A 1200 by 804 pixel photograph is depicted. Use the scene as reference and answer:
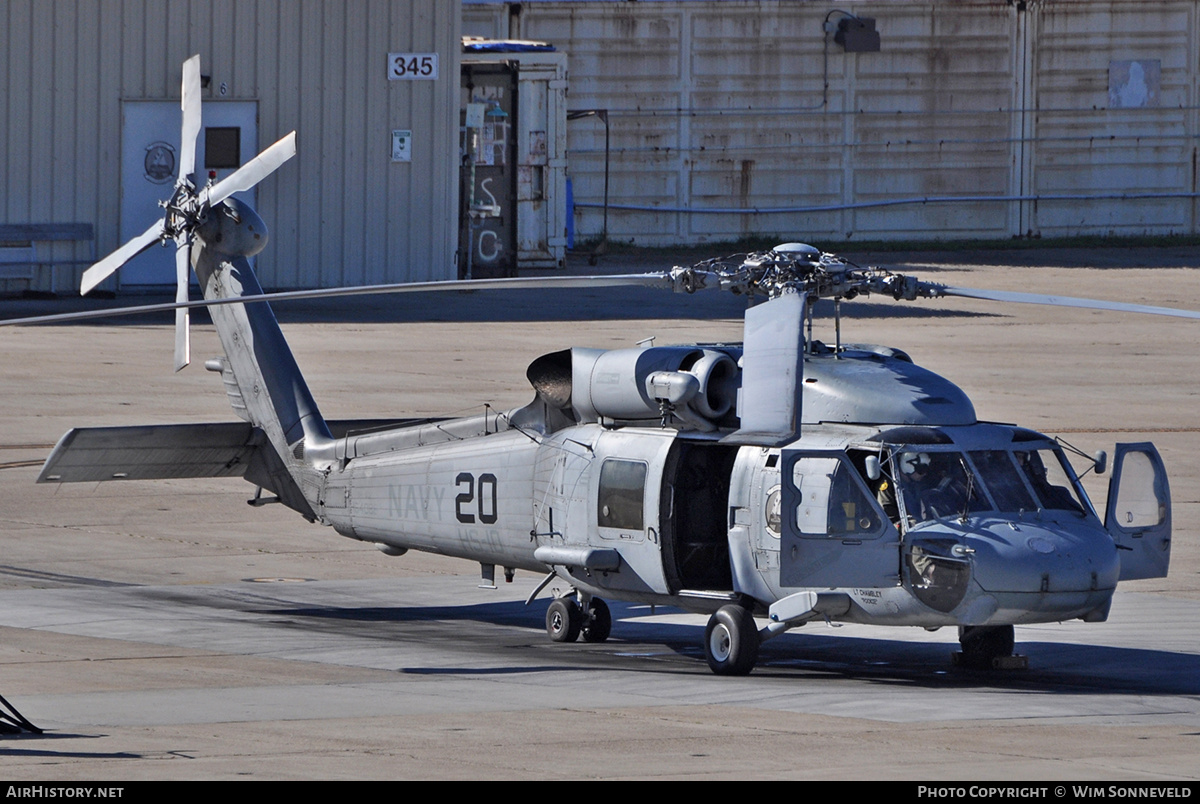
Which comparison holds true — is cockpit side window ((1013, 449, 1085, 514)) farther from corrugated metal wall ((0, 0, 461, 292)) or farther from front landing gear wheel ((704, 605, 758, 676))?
corrugated metal wall ((0, 0, 461, 292))

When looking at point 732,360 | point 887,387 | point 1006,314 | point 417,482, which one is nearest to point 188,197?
point 417,482

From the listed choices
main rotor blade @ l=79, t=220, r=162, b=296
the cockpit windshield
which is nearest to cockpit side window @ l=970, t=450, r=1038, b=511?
the cockpit windshield

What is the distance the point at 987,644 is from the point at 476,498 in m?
4.11

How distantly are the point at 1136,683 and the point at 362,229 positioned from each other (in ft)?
83.1

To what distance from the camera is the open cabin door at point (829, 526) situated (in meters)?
12.2

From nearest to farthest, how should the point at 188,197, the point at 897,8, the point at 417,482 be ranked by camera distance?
the point at 417,482
the point at 188,197
the point at 897,8

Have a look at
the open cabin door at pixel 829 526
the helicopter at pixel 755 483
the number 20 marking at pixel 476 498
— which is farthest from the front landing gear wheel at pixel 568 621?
the open cabin door at pixel 829 526

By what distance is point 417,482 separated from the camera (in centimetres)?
1511

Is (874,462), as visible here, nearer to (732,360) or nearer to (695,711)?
(732,360)

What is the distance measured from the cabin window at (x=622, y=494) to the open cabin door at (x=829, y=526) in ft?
4.17

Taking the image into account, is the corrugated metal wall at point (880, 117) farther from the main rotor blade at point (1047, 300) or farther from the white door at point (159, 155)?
the main rotor blade at point (1047, 300)

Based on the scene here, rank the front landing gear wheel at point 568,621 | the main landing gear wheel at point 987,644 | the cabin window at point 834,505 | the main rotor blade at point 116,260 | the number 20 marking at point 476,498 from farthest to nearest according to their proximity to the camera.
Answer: the main rotor blade at point 116,260 < the number 20 marking at point 476,498 < the front landing gear wheel at point 568,621 < the main landing gear wheel at point 987,644 < the cabin window at point 834,505

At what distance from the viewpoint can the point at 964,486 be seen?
1225 centimetres

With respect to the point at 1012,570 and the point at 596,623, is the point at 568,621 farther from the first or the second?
the point at 1012,570
